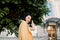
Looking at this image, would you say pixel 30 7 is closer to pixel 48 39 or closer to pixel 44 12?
pixel 44 12

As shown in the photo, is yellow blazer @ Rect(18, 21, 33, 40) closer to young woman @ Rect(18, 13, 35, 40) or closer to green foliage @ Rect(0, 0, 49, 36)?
young woman @ Rect(18, 13, 35, 40)

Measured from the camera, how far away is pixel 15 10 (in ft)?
33.7

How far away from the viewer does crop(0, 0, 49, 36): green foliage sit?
388 inches

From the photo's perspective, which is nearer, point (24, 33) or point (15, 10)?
point (24, 33)

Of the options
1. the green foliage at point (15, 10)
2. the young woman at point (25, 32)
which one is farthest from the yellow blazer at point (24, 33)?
the green foliage at point (15, 10)

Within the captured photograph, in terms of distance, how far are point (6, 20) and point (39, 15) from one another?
1.29 metres

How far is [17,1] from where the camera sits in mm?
9852

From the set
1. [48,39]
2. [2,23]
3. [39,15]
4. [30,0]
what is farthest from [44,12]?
[48,39]

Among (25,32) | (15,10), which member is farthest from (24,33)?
(15,10)

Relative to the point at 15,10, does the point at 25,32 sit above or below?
below

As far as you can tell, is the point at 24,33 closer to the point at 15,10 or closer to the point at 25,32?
the point at 25,32

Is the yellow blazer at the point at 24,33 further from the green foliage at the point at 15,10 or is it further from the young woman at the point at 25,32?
the green foliage at the point at 15,10

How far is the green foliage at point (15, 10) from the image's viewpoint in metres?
9.84

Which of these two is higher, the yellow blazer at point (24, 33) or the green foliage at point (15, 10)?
the green foliage at point (15, 10)
